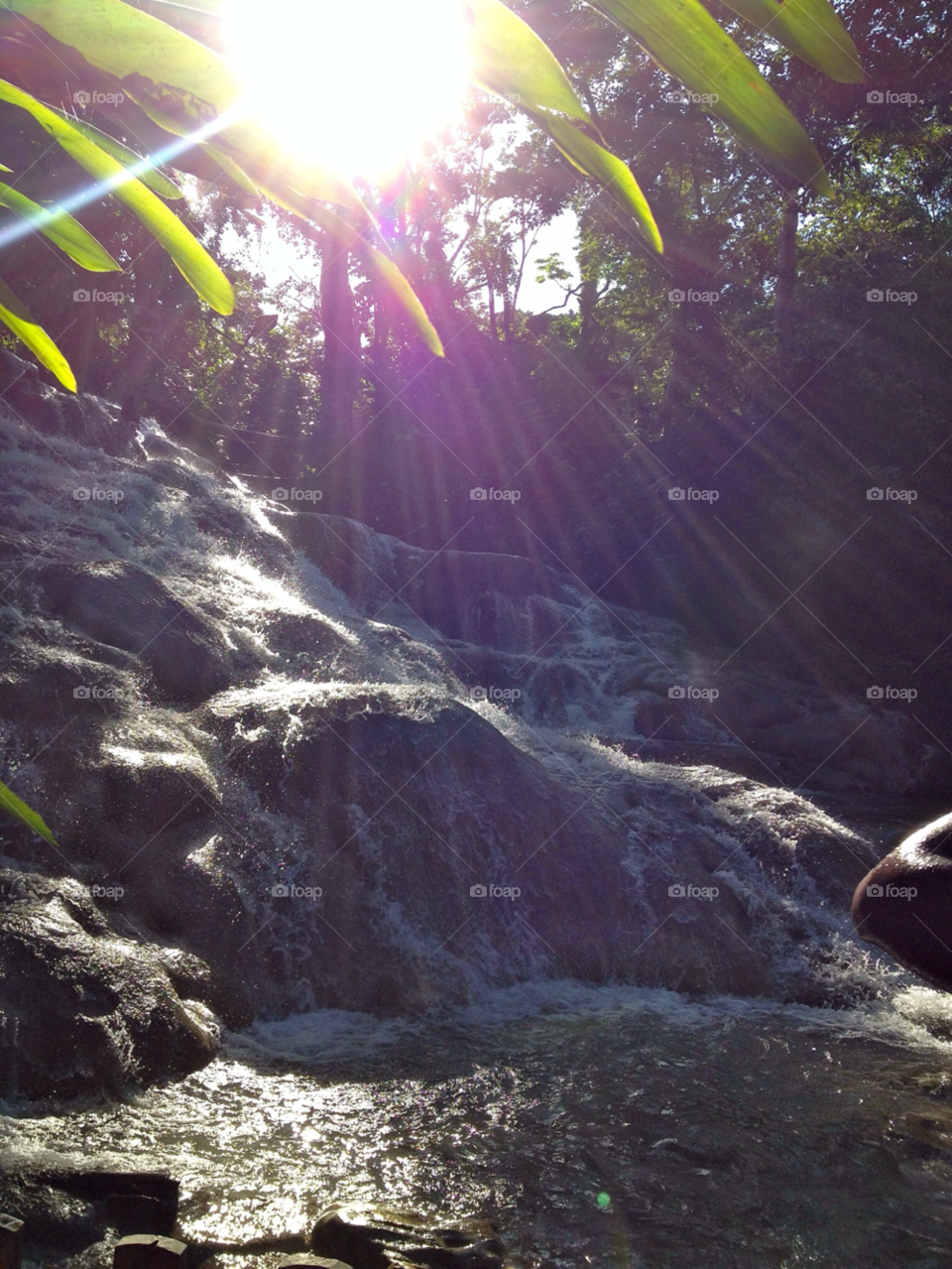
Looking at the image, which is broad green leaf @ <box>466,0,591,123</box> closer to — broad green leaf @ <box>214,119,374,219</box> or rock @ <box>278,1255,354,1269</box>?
broad green leaf @ <box>214,119,374,219</box>

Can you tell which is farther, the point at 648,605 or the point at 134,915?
the point at 648,605

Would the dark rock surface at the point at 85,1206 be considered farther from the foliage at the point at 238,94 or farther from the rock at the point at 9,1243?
the foliage at the point at 238,94

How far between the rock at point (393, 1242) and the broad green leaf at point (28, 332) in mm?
2733

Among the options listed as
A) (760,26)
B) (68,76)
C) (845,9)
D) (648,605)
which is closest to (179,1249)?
(68,76)

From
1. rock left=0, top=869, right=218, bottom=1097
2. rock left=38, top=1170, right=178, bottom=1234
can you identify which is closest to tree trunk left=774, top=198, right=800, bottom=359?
rock left=0, top=869, right=218, bottom=1097

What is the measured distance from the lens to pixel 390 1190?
360 centimetres

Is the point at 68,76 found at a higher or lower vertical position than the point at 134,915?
higher

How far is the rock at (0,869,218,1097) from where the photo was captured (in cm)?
400

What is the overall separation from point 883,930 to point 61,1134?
3.50 m

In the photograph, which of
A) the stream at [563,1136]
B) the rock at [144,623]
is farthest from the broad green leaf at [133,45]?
the rock at [144,623]

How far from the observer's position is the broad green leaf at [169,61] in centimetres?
75

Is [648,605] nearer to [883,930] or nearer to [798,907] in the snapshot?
[798,907]

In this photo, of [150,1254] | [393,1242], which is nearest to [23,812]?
[150,1254]

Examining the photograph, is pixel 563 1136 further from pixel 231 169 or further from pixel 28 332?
pixel 231 169
